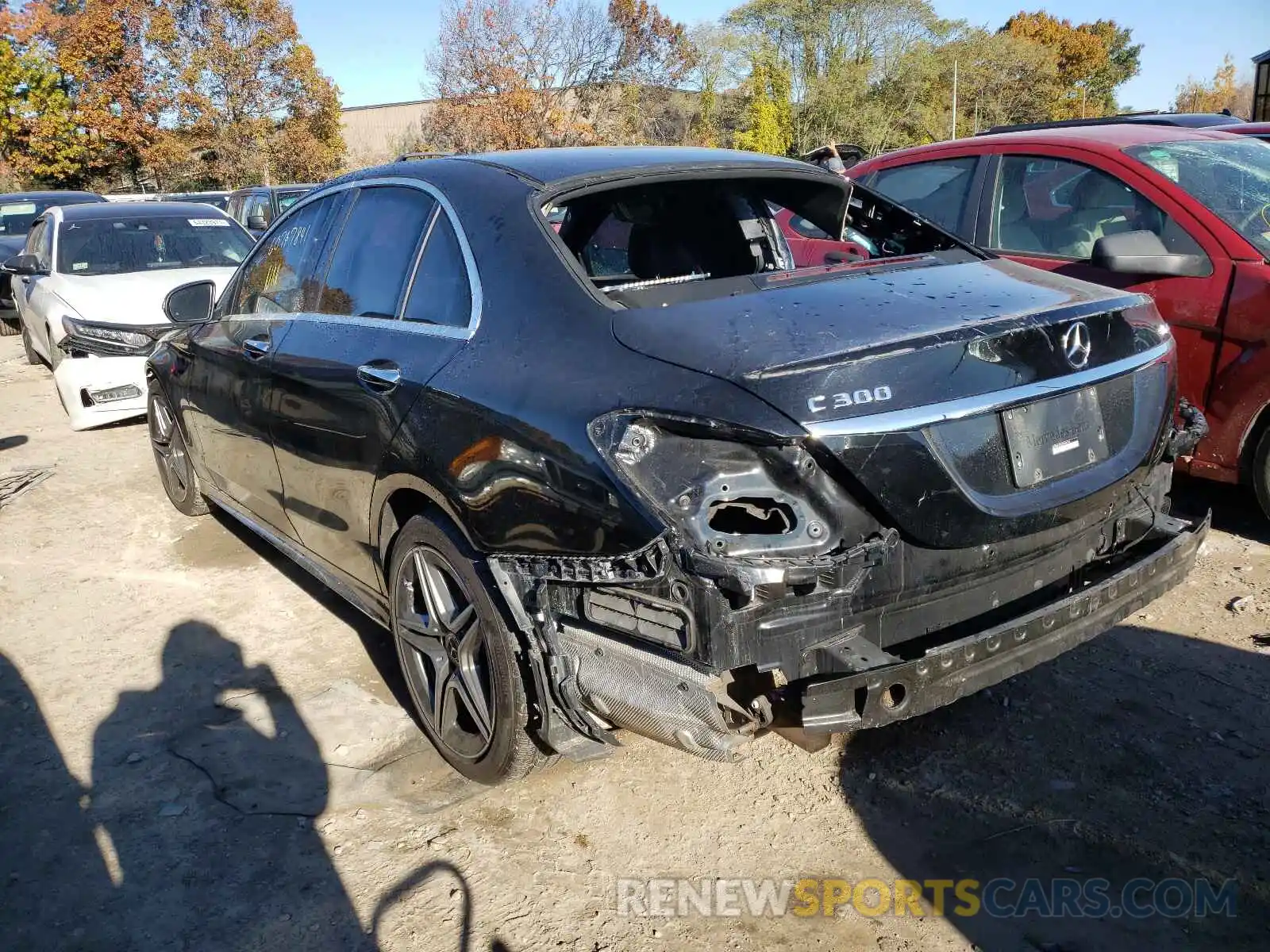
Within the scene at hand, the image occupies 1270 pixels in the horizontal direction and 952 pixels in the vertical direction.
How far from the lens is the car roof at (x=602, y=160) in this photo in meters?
3.11

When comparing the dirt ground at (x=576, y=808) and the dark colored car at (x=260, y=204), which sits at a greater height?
the dark colored car at (x=260, y=204)

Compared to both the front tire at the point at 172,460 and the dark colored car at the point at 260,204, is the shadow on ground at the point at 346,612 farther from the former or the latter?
the dark colored car at the point at 260,204

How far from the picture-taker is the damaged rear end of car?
2191 mm

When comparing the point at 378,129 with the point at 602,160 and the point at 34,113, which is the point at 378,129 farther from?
the point at 602,160

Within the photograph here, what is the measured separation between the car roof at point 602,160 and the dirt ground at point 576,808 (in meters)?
1.83

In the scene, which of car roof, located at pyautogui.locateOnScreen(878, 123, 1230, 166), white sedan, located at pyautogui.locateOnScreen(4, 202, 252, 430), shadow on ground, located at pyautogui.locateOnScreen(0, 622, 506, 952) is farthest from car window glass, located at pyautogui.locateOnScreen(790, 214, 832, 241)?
white sedan, located at pyautogui.locateOnScreen(4, 202, 252, 430)

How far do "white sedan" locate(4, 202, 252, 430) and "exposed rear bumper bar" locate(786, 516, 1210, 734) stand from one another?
6400 mm

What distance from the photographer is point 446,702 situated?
125 inches

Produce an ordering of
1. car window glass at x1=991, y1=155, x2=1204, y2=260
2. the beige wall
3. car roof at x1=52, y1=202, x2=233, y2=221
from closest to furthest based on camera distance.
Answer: car window glass at x1=991, y1=155, x2=1204, y2=260, car roof at x1=52, y1=202, x2=233, y2=221, the beige wall

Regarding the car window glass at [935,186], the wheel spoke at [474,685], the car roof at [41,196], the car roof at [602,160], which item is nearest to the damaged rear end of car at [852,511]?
the wheel spoke at [474,685]

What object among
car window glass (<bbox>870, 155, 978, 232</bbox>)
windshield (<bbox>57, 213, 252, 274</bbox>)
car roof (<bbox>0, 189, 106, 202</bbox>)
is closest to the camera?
car window glass (<bbox>870, 155, 978, 232</bbox>)

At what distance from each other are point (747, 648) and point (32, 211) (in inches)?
679

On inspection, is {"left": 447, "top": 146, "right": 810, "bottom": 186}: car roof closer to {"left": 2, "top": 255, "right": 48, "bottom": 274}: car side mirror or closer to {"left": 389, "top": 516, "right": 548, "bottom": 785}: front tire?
{"left": 389, "top": 516, "right": 548, "bottom": 785}: front tire

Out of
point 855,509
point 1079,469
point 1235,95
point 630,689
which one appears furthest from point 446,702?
point 1235,95
